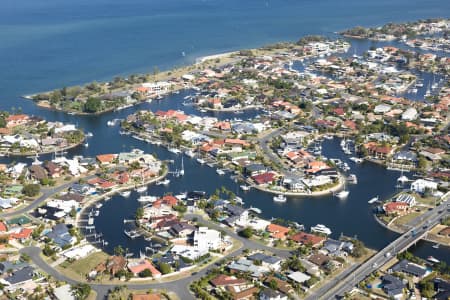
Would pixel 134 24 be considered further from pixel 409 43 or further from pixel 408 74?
pixel 408 74

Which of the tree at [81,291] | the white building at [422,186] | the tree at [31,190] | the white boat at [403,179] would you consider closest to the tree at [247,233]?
the tree at [81,291]

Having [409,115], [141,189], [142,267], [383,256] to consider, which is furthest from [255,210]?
[409,115]

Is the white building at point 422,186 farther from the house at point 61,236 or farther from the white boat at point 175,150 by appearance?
the house at point 61,236

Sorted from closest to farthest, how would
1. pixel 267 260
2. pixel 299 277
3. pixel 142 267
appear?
pixel 299 277
pixel 142 267
pixel 267 260

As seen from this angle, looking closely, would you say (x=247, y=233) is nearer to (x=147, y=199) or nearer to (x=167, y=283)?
(x=167, y=283)

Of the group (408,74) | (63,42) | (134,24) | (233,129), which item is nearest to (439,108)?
(408,74)
